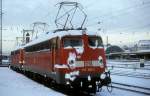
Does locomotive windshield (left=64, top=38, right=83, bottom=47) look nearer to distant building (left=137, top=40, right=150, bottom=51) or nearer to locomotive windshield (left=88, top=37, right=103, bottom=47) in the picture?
locomotive windshield (left=88, top=37, right=103, bottom=47)

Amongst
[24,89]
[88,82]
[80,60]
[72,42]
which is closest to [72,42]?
[72,42]

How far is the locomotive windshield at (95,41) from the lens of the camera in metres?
18.8

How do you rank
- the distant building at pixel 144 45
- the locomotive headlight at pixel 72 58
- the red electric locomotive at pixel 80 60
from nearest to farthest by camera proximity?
the red electric locomotive at pixel 80 60 → the locomotive headlight at pixel 72 58 → the distant building at pixel 144 45

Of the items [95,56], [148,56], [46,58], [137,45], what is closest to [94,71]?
[95,56]

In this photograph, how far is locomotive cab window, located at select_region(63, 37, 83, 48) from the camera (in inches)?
733

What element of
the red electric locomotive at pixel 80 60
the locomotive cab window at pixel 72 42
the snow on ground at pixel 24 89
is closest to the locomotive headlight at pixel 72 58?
the red electric locomotive at pixel 80 60

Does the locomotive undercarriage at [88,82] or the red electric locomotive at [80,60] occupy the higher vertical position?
the red electric locomotive at [80,60]

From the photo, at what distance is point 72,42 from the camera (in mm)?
18656

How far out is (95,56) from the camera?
18.5 meters

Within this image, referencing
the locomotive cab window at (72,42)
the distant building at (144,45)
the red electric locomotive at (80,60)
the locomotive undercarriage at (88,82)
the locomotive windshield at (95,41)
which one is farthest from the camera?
the distant building at (144,45)

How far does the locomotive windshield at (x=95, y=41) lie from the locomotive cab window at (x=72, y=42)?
1.67ft

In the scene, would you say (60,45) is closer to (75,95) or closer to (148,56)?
(75,95)

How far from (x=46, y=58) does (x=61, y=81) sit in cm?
452

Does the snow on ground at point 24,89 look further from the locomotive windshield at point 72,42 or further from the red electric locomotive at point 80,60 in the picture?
the locomotive windshield at point 72,42
